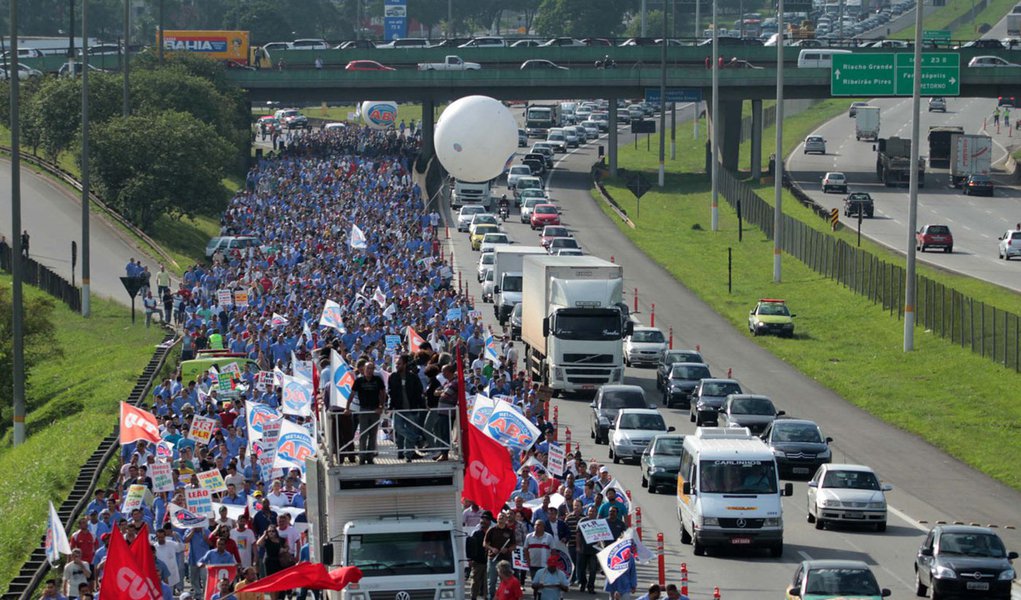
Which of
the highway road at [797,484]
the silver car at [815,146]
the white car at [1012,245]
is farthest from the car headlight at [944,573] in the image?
the silver car at [815,146]

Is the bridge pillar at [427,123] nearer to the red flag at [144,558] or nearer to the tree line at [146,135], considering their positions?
the tree line at [146,135]

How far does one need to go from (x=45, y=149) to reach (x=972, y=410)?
188 feet

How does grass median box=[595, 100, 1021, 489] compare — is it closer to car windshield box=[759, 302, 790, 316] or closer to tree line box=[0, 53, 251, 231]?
car windshield box=[759, 302, 790, 316]

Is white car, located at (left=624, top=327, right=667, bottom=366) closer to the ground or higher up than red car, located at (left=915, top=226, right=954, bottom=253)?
closer to the ground

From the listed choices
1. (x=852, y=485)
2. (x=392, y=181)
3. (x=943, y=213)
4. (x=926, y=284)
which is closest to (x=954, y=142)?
(x=943, y=213)

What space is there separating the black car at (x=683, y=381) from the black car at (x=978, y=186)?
179ft

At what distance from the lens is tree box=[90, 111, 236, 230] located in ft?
261

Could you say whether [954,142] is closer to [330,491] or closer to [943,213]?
[943,213]

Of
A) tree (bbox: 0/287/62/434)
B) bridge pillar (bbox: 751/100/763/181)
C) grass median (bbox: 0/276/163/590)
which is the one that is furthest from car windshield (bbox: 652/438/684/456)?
bridge pillar (bbox: 751/100/763/181)

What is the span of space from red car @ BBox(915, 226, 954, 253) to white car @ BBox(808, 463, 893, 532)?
4274cm

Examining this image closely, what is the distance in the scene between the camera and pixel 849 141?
12888cm

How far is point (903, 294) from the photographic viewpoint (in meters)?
59.7

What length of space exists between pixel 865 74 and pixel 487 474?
2752 inches

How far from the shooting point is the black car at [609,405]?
133 feet
